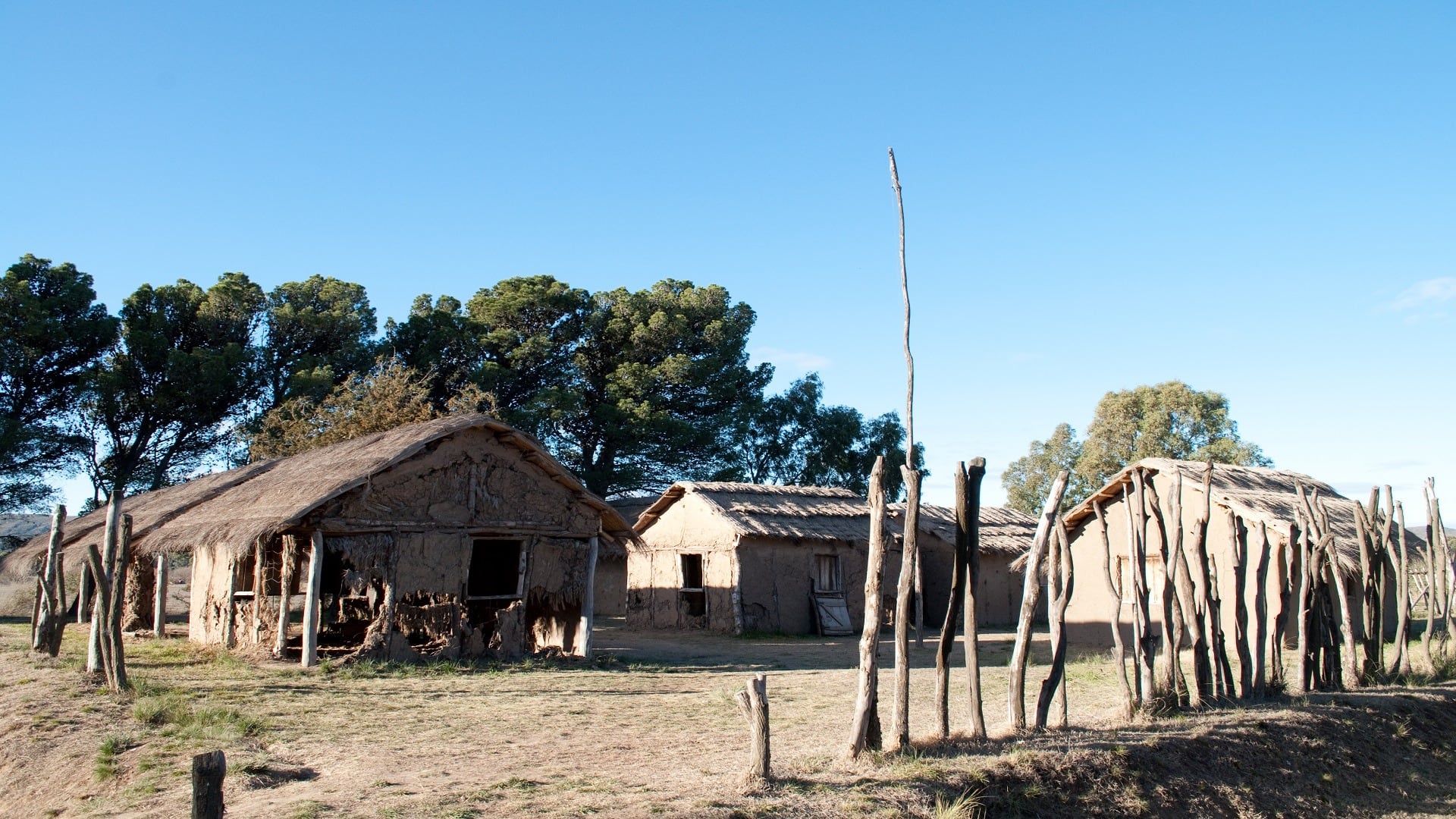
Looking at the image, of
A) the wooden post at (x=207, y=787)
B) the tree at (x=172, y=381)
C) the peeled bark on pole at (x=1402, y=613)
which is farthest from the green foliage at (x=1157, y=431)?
the wooden post at (x=207, y=787)

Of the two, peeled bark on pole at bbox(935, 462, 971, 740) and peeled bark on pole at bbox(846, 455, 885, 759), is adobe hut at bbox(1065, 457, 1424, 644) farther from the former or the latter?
peeled bark on pole at bbox(846, 455, 885, 759)

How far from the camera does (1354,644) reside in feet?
39.4

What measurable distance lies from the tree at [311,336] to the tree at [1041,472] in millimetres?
24653

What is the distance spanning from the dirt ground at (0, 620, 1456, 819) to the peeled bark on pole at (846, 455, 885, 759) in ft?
0.57

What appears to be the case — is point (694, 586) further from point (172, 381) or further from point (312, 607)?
point (172, 381)

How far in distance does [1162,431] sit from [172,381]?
Answer: 104 feet

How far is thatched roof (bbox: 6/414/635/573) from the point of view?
1334 centimetres

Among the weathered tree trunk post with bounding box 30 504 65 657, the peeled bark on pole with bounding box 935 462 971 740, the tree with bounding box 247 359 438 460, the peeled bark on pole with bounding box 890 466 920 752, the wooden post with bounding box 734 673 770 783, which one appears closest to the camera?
the wooden post with bounding box 734 673 770 783

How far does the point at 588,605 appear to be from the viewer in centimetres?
1558

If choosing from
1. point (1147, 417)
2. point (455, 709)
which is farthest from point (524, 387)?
point (455, 709)

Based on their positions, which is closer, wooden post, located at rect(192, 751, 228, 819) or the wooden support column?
wooden post, located at rect(192, 751, 228, 819)

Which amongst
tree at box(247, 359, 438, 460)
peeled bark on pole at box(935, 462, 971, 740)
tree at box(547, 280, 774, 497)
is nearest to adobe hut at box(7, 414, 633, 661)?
peeled bark on pole at box(935, 462, 971, 740)

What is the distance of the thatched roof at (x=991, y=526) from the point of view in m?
24.8

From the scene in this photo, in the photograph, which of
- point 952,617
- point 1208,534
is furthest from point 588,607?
point 1208,534
